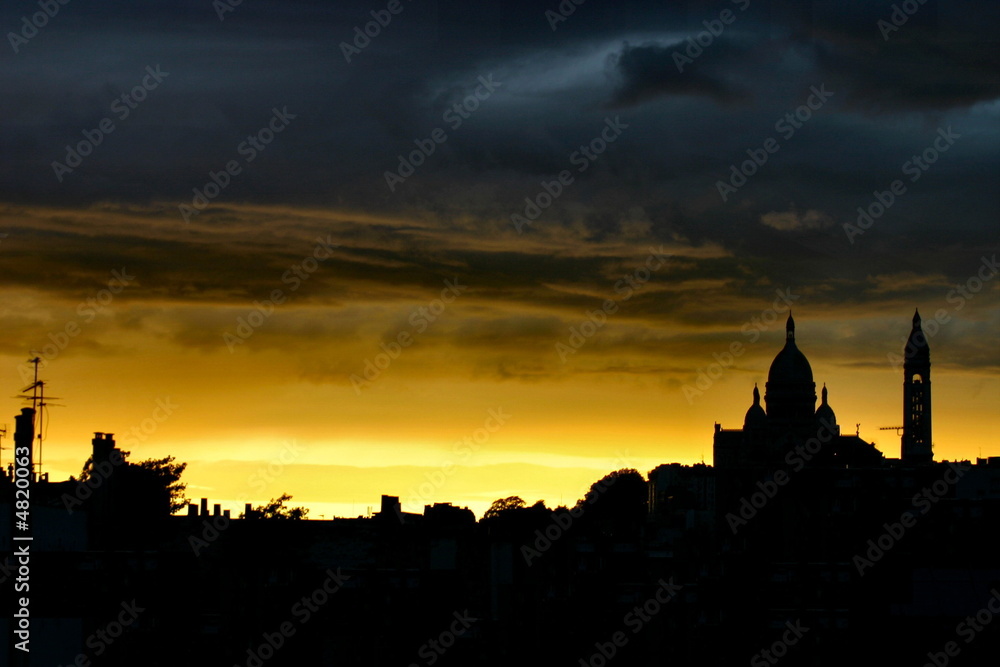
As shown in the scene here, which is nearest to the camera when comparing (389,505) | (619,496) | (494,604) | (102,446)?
(494,604)

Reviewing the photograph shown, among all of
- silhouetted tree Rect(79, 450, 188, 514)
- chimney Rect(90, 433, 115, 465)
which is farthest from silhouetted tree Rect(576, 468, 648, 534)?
chimney Rect(90, 433, 115, 465)

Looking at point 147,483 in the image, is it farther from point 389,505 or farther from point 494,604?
point 494,604

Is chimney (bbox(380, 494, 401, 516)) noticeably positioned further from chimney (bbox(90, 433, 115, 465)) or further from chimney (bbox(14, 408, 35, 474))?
chimney (bbox(14, 408, 35, 474))

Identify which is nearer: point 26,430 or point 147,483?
point 26,430

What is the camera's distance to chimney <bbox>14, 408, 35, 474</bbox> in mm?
64750

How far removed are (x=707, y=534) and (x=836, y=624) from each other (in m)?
16.1

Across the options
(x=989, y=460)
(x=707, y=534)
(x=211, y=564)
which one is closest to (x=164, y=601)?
(x=211, y=564)

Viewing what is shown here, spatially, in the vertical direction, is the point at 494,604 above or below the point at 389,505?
below

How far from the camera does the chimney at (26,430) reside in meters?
64.8

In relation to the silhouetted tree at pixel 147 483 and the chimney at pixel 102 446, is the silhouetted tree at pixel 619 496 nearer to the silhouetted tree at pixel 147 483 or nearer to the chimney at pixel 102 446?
the silhouetted tree at pixel 147 483

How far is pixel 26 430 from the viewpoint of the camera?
64750mm

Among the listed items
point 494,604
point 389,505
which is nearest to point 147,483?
point 389,505

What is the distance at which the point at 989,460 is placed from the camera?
171m

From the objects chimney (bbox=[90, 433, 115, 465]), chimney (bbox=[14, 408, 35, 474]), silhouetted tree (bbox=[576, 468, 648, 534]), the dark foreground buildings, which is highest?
silhouetted tree (bbox=[576, 468, 648, 534])
